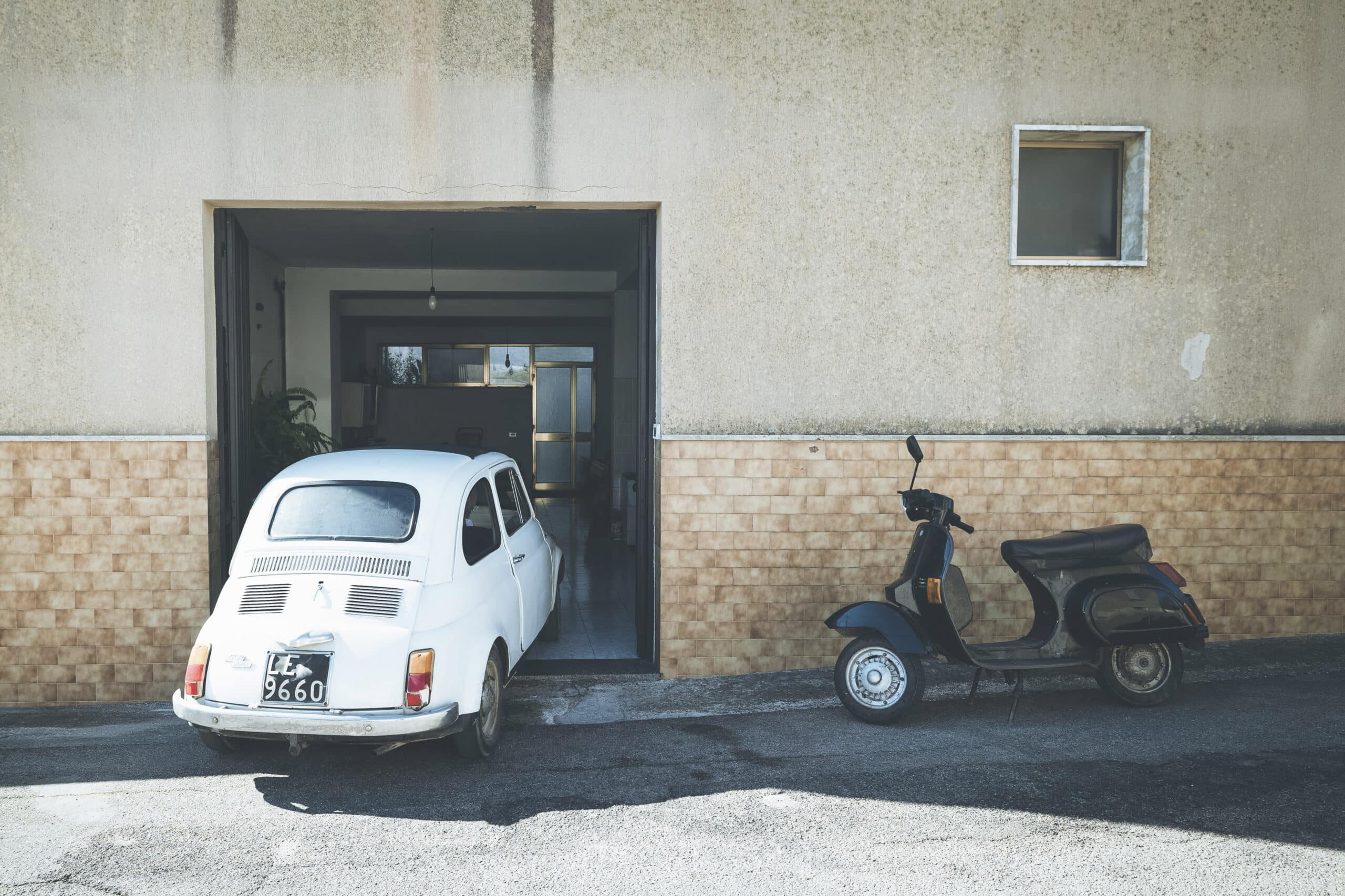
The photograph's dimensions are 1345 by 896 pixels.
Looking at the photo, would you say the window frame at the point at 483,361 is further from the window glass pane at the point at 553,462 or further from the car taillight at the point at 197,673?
the car taillight at the point at 197,673

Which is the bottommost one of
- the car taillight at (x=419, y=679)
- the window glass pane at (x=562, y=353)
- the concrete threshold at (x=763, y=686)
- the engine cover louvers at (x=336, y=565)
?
the concrete threshold at (x=763, y=686)

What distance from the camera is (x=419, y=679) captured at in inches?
200

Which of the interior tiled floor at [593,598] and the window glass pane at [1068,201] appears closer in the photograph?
the window glass pane at [1068,201]

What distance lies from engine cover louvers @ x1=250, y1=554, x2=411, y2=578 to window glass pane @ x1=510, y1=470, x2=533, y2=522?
5.66 ft

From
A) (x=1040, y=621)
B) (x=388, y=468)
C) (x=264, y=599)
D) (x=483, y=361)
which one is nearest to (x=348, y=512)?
(x=388, y=468)

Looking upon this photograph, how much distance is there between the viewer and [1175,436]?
762 centimetres

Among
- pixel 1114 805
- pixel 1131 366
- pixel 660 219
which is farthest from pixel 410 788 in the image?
pixel 1131 366

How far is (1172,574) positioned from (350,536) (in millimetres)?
5077

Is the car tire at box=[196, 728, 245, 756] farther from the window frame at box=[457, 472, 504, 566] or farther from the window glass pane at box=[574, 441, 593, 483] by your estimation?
the window glass pane at box=[574, 441, 593, 483]

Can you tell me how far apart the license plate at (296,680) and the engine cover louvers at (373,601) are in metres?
0.29

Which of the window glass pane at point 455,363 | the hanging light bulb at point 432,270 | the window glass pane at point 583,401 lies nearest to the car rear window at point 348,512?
the hanging light bulb at point 432,270

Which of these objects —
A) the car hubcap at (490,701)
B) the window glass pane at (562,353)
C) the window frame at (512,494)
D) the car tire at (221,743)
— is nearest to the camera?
the car tire at (221,743)

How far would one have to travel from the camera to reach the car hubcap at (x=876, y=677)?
6.12 m

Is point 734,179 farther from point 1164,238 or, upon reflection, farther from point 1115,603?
point 1115,603
